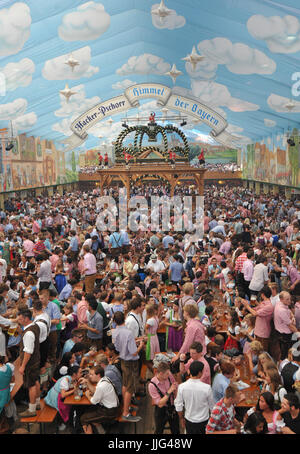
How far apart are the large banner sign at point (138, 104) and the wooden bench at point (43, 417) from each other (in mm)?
16252

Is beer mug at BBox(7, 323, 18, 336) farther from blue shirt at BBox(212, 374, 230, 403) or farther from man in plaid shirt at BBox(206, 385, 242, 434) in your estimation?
man in plaid shirt at BBox(206, 385, 242, 434)

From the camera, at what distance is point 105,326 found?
19.1ft

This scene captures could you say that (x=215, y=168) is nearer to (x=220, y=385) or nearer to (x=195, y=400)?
(x=220, y=385)

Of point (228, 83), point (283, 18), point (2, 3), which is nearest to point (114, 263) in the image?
point (2, 3)

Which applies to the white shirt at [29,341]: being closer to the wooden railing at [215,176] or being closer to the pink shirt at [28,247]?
the pink shirt at [28,247]

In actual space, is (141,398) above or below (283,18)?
below

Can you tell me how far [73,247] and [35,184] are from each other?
14978mm

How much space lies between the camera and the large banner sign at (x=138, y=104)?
19438mm

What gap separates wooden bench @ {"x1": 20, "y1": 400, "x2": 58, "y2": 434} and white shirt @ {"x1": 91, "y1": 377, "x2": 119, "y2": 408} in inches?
21.3

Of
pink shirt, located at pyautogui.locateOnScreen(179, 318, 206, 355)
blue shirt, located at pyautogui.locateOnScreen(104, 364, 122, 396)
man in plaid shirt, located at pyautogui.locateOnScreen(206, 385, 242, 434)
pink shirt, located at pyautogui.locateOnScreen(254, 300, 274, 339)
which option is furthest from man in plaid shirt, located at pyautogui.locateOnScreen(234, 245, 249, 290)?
man in plaid shirt, located at pyautogui.locateOnScreen(206, 385, 242, 434)

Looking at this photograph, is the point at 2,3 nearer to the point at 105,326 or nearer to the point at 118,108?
the point at 105,326

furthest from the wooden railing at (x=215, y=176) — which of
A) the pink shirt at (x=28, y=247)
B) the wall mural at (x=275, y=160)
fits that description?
the pink shirt at (x=28, y=247)

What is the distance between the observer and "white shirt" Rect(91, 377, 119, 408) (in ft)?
14.0
